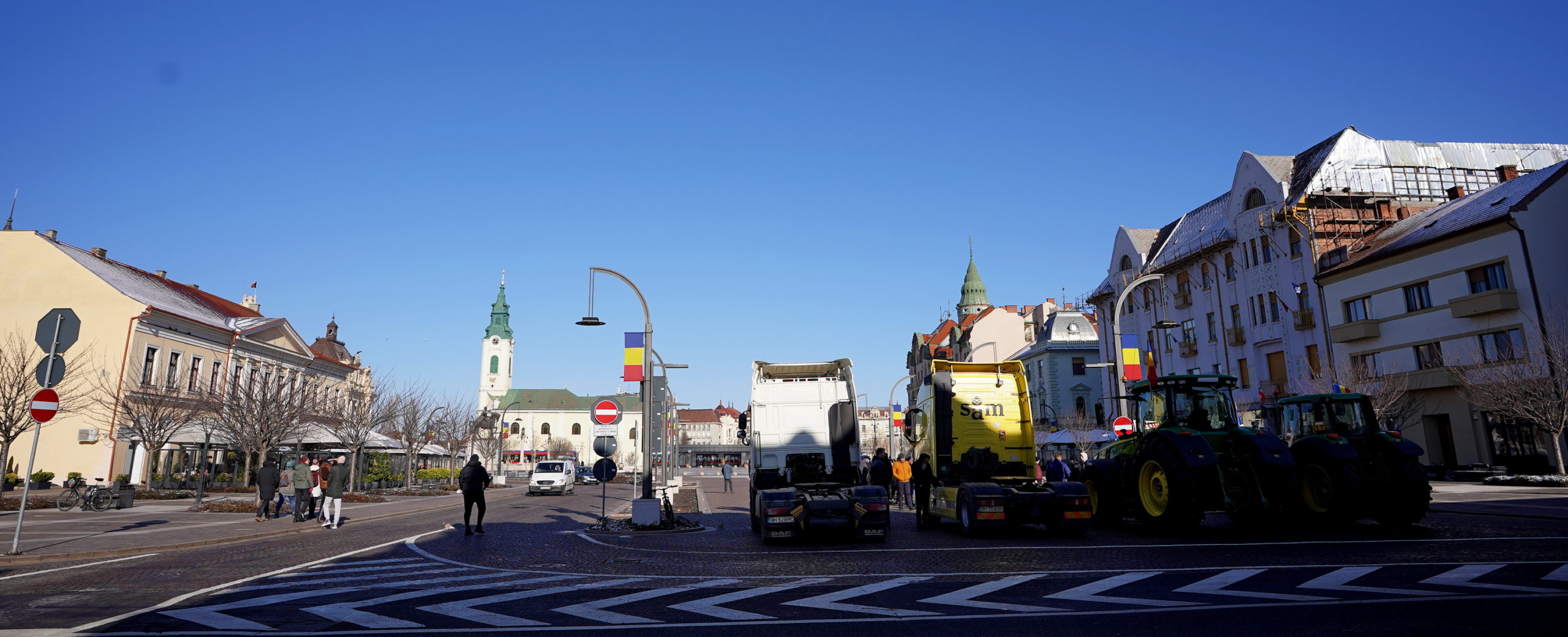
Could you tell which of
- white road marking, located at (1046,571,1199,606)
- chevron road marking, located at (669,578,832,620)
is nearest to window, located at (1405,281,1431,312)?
white road marking, located at (1046,571,1199,606)

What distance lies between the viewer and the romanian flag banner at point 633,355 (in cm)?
1877

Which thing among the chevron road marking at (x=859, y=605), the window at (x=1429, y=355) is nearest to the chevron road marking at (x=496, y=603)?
the chevron road marking at (x=859, y=605)

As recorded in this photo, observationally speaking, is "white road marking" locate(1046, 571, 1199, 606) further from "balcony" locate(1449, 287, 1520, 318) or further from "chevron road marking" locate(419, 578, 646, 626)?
"balcony" locate(1449, 287, 1520, 318)

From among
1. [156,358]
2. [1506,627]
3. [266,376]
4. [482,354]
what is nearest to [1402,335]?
[1506,627]

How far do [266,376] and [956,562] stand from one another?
3470 centimetres

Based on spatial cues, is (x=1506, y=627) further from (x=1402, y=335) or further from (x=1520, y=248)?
(x=1402, y=335)

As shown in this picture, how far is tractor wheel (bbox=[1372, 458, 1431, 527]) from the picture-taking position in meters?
13.8

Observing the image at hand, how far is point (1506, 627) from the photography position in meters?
6.17

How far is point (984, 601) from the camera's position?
814 centimetres

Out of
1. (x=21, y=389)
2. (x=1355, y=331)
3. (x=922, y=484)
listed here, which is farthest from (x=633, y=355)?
(x=1355, y=331)

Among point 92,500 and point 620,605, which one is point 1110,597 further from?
point 92,500

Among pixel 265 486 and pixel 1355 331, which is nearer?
pixel 265 486

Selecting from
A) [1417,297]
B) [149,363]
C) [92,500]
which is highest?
[1417,297]

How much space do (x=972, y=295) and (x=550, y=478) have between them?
8662 centimetres
